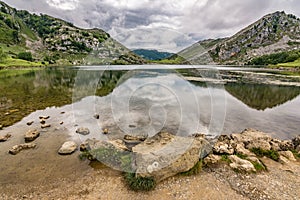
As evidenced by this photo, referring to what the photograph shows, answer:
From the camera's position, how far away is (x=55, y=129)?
18938 mm

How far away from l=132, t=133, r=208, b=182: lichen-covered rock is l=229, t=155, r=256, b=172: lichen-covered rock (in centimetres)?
245

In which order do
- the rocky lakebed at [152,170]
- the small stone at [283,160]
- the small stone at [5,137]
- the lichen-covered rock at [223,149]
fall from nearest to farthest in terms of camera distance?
the rocky lakebed at [152,170] < the small stone at [283,160] < the lichen-covered rock at [223,149] < the small stone at [5,137]

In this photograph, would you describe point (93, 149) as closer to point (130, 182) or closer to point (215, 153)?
point (130, 182)

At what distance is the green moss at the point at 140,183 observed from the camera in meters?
9.86

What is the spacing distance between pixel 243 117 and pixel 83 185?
73.0 ft

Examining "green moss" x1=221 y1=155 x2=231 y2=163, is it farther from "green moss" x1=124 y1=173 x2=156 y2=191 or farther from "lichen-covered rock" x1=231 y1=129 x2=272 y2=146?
"green moss" x1=124 y1=173 x2=156 y2=191

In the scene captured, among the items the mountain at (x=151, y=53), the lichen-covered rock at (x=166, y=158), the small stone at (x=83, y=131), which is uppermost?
the mountain at (x=151, y=53)

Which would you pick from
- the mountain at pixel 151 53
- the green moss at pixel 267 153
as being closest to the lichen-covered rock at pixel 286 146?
the green moss at pixel 267 153

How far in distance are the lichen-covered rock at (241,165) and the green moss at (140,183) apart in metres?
5.50

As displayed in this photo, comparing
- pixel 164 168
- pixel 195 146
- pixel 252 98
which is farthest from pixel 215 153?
pixel 252 98

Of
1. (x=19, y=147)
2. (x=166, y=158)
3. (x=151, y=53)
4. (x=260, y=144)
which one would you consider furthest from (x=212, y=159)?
(x=19, y=147)

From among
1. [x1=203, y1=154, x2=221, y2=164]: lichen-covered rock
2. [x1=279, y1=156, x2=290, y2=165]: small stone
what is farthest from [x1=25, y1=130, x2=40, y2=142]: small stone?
[x1=279, y1=156, x2=290, y2=165]: small stone

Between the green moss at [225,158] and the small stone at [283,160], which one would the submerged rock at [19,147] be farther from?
the small stone at [283,160]

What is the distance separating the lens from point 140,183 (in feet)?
32.6
